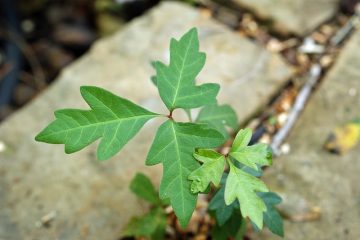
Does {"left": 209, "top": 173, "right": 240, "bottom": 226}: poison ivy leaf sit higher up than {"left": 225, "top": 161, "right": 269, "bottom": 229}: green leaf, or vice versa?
{"left": 225, "top": 161, "right": 269, "bottom": 229}: green leaf

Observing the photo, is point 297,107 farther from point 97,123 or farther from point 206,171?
point 97,123

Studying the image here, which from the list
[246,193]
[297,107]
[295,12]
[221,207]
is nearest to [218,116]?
[221,207]

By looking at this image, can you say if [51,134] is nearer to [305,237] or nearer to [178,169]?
[178,169]

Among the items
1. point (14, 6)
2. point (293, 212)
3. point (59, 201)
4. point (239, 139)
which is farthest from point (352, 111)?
point (14, 6)

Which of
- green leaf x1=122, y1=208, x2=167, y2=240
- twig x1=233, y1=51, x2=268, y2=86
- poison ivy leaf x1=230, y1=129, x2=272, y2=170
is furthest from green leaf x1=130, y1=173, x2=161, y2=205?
twig x1=233, y1=51, x2=268, y2=86

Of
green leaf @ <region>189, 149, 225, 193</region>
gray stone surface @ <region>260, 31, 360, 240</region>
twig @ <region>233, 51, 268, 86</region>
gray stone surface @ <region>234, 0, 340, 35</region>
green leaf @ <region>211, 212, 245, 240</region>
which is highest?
green leaf @ <region>189, 149, 225, 193</region>

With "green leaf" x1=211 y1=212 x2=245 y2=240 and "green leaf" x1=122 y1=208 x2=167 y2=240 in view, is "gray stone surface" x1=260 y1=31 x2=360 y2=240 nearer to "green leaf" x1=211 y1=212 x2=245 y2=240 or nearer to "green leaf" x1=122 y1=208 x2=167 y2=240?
"green leaf" x1=211 y1=212 x2=245 y2=240

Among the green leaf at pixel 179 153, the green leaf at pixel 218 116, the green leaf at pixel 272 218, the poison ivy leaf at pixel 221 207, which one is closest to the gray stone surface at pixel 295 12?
the green leaf at pixel 218 116
